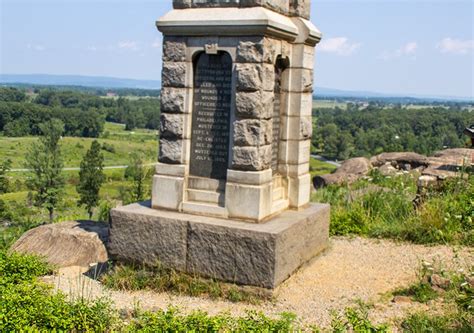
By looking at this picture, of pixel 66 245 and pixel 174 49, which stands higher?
pixel 174 49

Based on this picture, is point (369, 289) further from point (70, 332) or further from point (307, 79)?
point (70, 332)

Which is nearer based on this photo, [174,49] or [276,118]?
[174,49]

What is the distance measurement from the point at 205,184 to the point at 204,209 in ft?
1.07

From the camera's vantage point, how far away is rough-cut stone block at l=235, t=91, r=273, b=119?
629cm

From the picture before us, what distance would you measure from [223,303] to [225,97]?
241 cm

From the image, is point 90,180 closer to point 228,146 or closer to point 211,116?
point 211,116

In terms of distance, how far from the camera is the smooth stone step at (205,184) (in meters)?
6.68

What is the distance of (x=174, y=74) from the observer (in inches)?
265

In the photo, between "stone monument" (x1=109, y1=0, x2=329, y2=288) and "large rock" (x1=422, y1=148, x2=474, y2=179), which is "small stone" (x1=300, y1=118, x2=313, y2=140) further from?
"large rock" (x1=422, y1=148, x2=474, y2=179)

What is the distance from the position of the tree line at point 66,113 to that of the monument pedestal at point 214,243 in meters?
38.4

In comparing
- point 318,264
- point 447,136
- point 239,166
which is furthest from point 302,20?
point 447,136

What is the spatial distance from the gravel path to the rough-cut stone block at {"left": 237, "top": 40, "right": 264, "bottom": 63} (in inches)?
102

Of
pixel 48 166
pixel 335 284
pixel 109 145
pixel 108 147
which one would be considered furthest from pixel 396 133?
pixel 109 145

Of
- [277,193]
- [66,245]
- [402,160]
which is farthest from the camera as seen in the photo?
[402,160]
